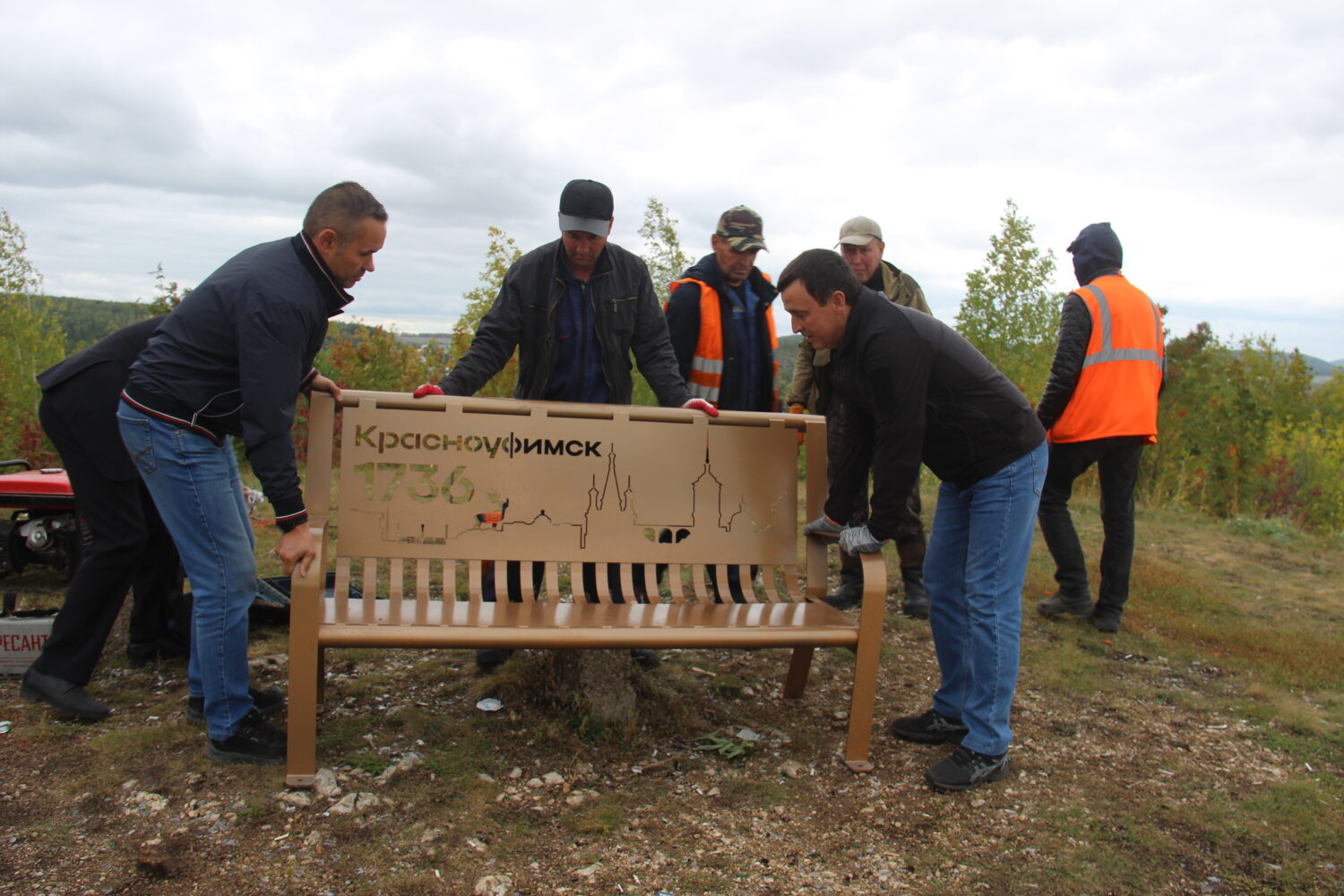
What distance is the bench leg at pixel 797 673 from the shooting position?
4.09 meters

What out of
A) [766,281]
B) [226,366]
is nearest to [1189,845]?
[766,281]

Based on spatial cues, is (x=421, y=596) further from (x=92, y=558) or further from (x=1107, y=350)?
(x=1107, y=350)

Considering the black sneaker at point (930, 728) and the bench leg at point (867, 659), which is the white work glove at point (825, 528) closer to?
the bench leg at point (867, 659)

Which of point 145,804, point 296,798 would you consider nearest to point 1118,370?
point 296,798

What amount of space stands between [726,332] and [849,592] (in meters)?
1.82

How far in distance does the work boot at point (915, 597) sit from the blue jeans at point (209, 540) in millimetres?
3624

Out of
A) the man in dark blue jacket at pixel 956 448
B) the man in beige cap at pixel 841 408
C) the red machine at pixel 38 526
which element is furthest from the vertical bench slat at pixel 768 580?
the red machine at pixel 38 526

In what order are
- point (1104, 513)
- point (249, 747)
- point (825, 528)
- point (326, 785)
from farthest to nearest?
point (1104, 513) → point (825, 528) → point (249, 747) → point (326, 785)

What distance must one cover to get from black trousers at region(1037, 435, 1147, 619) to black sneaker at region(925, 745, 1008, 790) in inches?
89.1

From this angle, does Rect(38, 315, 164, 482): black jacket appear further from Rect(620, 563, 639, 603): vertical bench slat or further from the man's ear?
Rect(620, 563, 639, 603): vertical bench slat

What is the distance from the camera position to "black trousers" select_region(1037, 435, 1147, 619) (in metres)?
5.37

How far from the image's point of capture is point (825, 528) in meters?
3.80

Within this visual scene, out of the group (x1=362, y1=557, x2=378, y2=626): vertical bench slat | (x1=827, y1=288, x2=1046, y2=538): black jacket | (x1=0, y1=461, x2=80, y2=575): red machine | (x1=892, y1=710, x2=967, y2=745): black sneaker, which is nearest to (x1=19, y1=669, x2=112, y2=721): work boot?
(x1=362, y1=557, x2=378, y2=626): vertical bench slat

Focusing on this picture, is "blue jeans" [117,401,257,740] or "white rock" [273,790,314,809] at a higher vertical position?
"blue jeans" [117,401,257,740]
